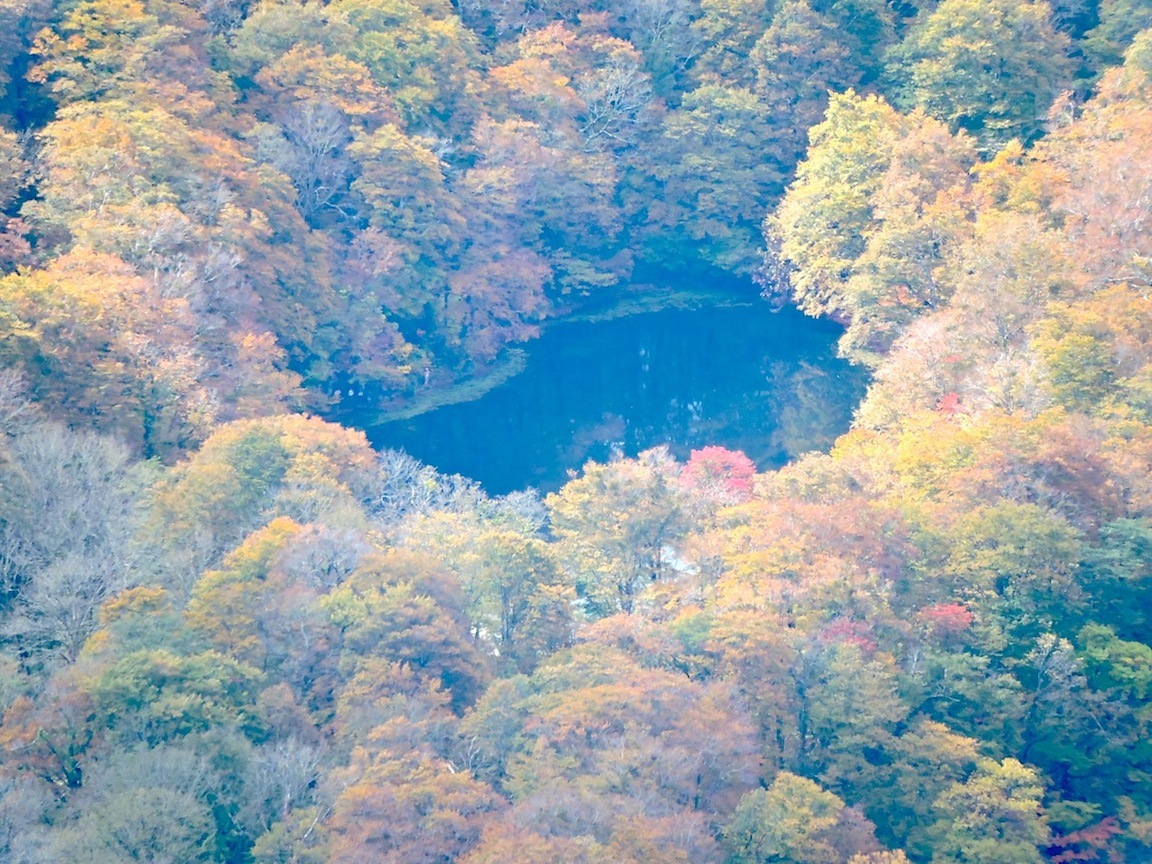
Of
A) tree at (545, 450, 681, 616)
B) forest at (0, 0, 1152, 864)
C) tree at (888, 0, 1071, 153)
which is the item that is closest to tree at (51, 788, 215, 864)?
forest at (0, 0, 1152, 864)

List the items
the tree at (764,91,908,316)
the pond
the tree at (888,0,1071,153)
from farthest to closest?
the tree at (888,0,1071,153) < the tree at (764,91,908,316) < the pond

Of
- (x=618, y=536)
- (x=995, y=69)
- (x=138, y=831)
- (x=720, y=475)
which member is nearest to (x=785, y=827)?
(x=138, y=831)

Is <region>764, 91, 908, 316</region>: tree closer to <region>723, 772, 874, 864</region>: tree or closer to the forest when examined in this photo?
the forest

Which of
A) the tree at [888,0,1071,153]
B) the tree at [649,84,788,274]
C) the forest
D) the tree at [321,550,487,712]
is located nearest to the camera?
the forest

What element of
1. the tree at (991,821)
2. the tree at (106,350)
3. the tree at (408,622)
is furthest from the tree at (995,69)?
the tree at (408,622)

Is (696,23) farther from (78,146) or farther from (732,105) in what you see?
(78,146)

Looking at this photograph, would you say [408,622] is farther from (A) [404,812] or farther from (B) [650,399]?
(B) [650,399]

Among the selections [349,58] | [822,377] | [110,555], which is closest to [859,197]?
[822,377]
